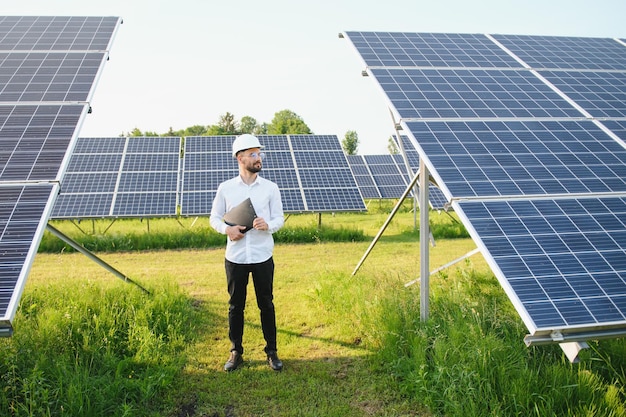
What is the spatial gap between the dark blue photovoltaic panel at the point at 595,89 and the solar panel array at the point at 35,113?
6.99 metres

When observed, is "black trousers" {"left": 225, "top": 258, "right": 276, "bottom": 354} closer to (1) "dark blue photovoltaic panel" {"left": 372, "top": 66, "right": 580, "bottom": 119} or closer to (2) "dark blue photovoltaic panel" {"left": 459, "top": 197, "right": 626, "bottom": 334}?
(2) "dark blue photovoltaic panel" {"left": 459, "top": 197, "right": 626, "bottom": 334}

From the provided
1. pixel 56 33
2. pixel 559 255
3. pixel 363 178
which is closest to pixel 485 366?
pixel 559 255

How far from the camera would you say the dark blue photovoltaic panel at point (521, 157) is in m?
5.41

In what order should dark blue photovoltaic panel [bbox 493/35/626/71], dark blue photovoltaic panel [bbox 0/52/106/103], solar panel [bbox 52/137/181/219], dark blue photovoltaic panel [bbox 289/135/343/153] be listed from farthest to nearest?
1. dark blue photovoltaic panel [bbox 289/135/343/153]
2. solar panel [bbox 52/137/181/219]
3. dark blue photovoltaic panel [bbox 493/35/626/71]
4. dark blue photovoltaic panel [bbox 0/52/106/103]

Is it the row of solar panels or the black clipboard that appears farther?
the row of solar panels

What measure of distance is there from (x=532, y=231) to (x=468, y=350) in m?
1.32

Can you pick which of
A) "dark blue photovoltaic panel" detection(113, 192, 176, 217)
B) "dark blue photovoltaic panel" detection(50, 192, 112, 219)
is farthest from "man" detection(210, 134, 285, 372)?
"dark blue photovoltaic panel" detection(50, 192, 112, 219)

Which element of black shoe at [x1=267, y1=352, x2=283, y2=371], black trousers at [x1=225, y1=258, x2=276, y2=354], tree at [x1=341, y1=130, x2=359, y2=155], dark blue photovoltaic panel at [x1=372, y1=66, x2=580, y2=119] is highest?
tree at [x1=341, y1=130, x2=359, y2=155]

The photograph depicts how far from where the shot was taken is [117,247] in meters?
12.6

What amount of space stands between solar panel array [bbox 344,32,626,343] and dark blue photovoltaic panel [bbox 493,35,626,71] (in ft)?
0.17

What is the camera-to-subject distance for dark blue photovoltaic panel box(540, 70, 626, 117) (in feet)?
24.2

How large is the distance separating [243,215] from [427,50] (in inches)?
206

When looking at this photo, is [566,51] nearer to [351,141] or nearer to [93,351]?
[93,351]

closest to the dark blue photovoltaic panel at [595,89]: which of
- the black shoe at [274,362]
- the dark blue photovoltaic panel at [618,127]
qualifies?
the dark blue photovoltaic panel at [618,127]
